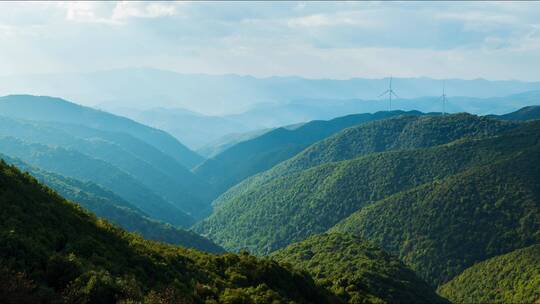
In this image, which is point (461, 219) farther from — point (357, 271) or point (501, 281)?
point (357, 271)

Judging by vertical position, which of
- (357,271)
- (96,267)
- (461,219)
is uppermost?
(96,267)

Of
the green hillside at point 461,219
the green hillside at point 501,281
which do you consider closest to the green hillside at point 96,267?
the green hillside at point 501,281

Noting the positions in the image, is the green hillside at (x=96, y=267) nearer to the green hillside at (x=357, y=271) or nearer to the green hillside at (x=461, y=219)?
the green hillside at (x=357, y=271)

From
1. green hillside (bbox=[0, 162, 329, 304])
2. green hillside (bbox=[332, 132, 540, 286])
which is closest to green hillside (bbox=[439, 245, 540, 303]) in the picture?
green hillside (bbox=[332, 132, 540, 286])

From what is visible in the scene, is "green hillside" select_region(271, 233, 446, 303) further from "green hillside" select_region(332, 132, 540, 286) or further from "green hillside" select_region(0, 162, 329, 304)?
"green hillside" select_region(332, 132, 540, 286)

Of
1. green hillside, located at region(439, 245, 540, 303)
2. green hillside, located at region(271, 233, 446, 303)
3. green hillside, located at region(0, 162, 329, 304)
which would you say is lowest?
green hillside, located at region(439, 245, 540, 303)

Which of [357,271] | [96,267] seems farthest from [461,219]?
[96,267]
